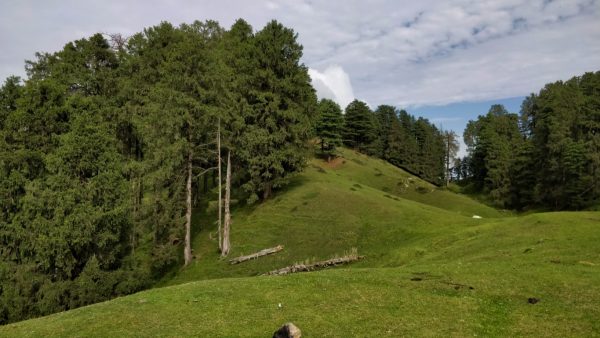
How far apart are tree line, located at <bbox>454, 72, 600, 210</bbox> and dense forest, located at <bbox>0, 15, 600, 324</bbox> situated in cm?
46

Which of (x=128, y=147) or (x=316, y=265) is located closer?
(x=316, y=265)

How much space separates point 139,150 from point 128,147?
53.4 inches

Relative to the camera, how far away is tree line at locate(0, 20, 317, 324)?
33.4 m

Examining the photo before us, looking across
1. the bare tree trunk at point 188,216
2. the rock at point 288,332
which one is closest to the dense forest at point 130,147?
the bare tree trunk at point 188,216

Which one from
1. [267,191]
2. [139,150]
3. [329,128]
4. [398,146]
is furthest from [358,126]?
[139,150]

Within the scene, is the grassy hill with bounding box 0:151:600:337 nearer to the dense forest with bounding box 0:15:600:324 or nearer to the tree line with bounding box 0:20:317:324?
the tree line with bounding box 0:20:317:324

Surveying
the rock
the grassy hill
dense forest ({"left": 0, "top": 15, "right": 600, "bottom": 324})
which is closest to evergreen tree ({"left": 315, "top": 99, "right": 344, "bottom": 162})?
dense forest ({"left": 0, "top": 15, "right": 600, "bottom": 324})

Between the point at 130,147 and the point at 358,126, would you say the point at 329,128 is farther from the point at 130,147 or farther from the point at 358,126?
the point at 130,147

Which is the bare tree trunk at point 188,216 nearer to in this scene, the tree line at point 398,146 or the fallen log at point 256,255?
the fallen log at point 256,255

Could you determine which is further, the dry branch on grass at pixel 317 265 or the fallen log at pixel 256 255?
the fallen log at pixel 256 255

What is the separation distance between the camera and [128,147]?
52031mm

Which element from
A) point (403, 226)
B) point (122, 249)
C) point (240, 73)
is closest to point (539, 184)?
point (403, 226)

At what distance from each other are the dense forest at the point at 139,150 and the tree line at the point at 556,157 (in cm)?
46

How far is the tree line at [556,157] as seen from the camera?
70438mm
